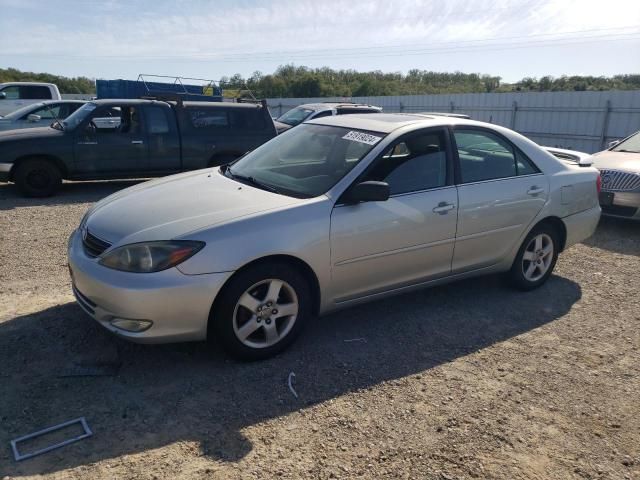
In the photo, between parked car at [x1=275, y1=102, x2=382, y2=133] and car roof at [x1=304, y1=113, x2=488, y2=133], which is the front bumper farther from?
parked car at [x1=275, y1=102, x2=382, y2=133]

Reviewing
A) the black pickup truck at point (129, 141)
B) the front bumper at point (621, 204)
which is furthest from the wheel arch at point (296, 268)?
the black pickup truck at point (129, 141)

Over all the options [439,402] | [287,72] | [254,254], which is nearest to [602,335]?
[439,402]

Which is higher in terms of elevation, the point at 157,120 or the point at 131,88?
the point at 131,88

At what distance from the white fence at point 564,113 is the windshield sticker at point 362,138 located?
520 inches

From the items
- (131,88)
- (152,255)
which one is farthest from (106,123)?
(131,88)

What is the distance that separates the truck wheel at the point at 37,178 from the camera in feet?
29.1

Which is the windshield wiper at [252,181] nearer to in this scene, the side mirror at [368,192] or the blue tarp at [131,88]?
the side mirror at [368,192]

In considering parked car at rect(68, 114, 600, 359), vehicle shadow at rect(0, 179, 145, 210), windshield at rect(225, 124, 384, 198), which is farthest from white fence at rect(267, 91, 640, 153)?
windshield at rect(225, 124, 384, 198)

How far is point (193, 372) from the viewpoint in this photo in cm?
348

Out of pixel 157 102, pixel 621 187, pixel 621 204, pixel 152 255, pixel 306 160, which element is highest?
pixel 157 102

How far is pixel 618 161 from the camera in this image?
310 inches

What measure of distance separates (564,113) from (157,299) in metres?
16.1

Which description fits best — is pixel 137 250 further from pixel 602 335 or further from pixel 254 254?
pixel 602 335

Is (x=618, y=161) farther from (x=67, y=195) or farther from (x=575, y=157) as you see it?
(x=67, y=195)
